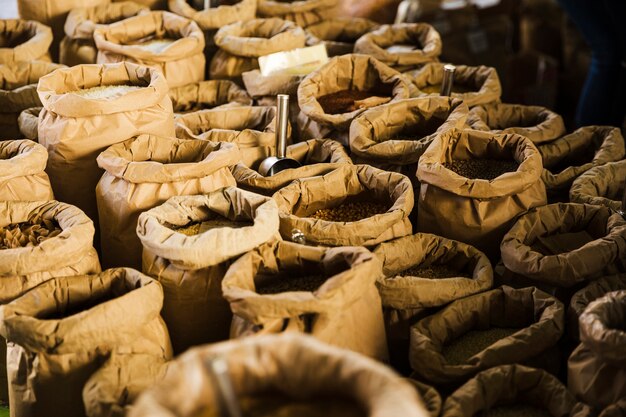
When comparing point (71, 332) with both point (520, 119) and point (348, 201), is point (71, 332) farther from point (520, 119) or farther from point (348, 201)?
point (520, 119)

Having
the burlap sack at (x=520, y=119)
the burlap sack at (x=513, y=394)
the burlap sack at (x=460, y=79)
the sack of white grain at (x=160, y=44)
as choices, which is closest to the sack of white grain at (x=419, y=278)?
the burlap sack at (x=513, y=394)

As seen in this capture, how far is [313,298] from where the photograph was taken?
4.74ft

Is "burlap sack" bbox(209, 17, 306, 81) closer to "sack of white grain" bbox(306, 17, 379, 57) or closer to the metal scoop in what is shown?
"sack of white grain" bbox(306, 17, 379, 57)

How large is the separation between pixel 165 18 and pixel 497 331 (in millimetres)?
1835

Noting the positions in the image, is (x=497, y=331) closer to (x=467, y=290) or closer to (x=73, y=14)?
(x=467, y=290)

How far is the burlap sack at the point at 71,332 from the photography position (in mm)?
1482

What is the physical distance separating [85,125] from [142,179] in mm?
305

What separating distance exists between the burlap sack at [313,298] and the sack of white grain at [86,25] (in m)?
1.53

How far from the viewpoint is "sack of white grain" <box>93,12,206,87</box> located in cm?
259

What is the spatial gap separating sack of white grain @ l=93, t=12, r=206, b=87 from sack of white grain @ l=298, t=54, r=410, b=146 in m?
0.50

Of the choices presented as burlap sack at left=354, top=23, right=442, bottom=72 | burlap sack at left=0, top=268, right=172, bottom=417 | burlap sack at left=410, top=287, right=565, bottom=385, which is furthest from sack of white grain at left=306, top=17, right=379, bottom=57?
burlap sack at left=0, top=268, right=172, bottom=417

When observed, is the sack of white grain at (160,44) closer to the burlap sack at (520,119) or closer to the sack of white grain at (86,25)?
the sack of white grain at (86,25)

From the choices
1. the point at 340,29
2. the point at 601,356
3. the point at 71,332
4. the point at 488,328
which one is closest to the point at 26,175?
the point at 71,332

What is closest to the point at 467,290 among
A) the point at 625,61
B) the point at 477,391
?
the point at 477,391
